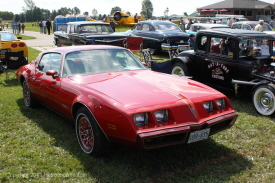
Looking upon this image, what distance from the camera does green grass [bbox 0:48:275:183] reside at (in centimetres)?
368

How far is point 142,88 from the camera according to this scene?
417cm

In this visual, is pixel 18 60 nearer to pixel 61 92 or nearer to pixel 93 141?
pixel 61 92

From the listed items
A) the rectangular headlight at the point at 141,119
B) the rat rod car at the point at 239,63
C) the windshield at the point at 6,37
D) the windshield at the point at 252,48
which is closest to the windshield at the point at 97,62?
the rectangular headlight at the point at 141,119

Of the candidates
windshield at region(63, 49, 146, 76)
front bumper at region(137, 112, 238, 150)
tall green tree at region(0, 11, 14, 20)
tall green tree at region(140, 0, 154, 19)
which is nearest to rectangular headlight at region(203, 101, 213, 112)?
front bumper at region(137, 112, 238, 150)

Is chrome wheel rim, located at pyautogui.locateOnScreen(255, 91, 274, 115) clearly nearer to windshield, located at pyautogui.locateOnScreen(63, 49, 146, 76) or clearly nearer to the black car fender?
the black car fender

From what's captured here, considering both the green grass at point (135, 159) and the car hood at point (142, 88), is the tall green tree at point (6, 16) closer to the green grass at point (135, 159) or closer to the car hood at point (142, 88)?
the green grass at point (135, 159)

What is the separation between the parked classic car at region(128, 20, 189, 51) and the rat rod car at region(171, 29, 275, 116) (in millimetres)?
6327

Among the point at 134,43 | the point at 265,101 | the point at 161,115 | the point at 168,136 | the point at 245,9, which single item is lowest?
the point at 168,136

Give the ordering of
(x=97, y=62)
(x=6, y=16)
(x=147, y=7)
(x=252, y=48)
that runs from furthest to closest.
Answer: (x=6, y=16)
(x=147, y=7)
(x=252, y=48)
(x=97, y=62)

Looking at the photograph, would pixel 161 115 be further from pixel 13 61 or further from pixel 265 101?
pixel 13 61

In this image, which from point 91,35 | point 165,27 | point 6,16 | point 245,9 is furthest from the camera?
point 6,16

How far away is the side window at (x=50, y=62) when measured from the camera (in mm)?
5281

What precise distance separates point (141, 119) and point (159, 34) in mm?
11124

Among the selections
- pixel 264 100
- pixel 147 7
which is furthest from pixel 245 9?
pixel 147 7
